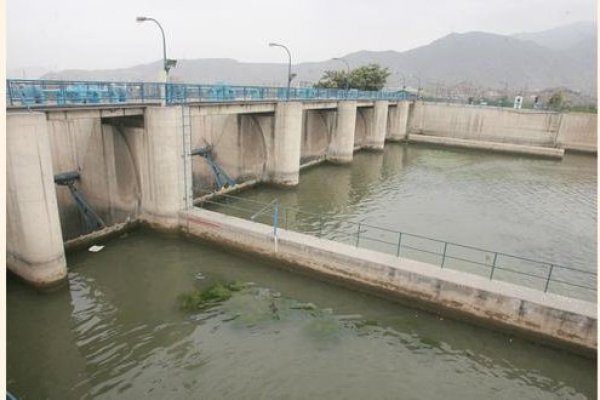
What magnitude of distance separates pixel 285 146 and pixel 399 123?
92.9ft

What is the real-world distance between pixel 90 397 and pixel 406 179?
2604 cm

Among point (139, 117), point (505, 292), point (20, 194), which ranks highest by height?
point (139, 117)

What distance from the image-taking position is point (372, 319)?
12508mm

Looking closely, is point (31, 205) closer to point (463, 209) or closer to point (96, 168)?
point (96, 168)

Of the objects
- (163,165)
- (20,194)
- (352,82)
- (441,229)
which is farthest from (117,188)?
(352,82)

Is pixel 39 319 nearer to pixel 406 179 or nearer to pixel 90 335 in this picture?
pixel 90 335

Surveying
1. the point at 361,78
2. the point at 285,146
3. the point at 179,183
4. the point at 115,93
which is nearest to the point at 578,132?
the point at 361,78

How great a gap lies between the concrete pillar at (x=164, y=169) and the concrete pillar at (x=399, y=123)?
120 feet

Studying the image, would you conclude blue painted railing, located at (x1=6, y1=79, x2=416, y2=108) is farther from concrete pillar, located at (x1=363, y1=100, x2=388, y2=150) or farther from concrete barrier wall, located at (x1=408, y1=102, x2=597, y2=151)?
concrete barrier wall, located at (x1=408, y1=102, x2=597, y2=151)

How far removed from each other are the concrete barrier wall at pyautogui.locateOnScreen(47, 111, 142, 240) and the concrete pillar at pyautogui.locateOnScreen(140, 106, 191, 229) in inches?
37.0

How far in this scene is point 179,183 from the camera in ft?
57.6

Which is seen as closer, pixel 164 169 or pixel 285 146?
pixel 164 169

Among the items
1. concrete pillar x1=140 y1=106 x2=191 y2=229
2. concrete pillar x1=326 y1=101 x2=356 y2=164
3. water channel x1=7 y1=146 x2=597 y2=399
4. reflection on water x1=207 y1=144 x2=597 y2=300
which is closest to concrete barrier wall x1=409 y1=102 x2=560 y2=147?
reflection on water x1=207 y1=144 x2=597 y2=300

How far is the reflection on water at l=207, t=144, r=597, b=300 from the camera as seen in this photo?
16.8 metres
